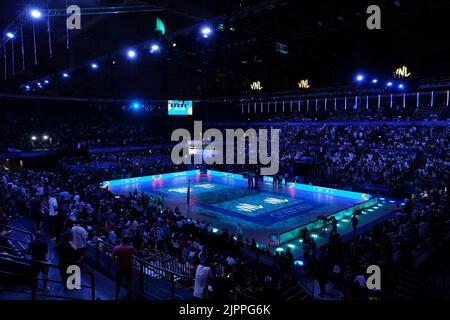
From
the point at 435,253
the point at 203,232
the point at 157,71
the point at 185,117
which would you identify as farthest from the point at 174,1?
the point at 185,117

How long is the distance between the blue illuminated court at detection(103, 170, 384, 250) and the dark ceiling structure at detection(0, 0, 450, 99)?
8212mm

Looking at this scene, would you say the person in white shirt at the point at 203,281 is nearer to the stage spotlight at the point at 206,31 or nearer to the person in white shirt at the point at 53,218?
the person in white shirt at the point at 53,218

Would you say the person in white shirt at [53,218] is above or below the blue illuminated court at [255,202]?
above

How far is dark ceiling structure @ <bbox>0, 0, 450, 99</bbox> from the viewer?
10734 millimetres

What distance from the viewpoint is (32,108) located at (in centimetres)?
3288

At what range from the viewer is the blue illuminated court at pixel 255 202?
15.7m

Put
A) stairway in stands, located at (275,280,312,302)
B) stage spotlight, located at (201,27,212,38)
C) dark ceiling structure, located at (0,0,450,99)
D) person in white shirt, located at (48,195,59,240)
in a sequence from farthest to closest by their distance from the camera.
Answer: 1. stage spotlight, located at (201,27,212,38)
2. dark ceiling structure, located at (0,0,450,99)
3. stairway in stands, located at (275,280,312,302)
4. person in white shirt, located at (48,195,59,240)

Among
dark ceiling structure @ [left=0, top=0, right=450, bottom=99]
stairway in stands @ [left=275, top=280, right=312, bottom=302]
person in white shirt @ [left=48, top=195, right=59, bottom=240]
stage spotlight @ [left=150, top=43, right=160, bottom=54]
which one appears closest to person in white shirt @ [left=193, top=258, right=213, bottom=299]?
stairway in stands @ [left=275, top=280, right=312, bottom=302]

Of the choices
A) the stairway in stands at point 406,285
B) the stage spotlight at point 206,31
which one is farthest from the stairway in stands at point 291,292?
the stage spotlight at point 206,31

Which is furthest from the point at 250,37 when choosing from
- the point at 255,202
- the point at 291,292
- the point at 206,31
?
the point at 291,292

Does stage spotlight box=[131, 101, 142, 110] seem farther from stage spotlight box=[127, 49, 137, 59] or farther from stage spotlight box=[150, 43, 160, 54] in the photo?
stage spotlight box=[150, 43, 160, 54]

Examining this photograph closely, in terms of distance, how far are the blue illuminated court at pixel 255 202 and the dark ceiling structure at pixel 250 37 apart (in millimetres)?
8212

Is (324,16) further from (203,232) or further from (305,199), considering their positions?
(305,199)
